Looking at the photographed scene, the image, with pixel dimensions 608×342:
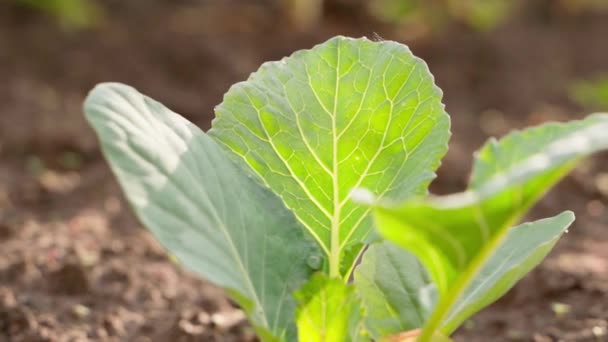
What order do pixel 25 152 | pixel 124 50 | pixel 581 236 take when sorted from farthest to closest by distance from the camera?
1. pixel 124 50
2. pixel 25 152
3. pixel 581 236

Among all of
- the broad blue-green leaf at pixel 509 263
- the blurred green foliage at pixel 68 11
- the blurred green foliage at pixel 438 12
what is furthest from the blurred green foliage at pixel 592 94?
the broad blue-green leaf at pixel 509 263

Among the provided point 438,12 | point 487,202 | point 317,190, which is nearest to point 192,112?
point 438,12

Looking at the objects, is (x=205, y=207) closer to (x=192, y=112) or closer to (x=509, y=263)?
(x=509, y=263)

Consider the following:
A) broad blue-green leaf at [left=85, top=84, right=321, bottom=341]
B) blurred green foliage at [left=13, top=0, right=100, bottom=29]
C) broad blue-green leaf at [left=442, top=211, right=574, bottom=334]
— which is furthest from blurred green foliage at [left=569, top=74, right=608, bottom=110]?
broad blue-green leaf at [left=85, top=84, right=321, bottom=341]

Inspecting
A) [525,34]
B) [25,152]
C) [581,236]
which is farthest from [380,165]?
[525,34]

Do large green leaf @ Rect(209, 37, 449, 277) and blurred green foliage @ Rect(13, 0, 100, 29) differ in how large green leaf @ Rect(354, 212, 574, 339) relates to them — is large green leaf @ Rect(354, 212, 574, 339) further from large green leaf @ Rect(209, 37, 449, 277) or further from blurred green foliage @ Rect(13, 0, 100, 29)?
blurred green foliage @ Rect(13, 0, 100, 29)

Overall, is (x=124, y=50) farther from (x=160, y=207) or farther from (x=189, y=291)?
(x=160, y=207)
